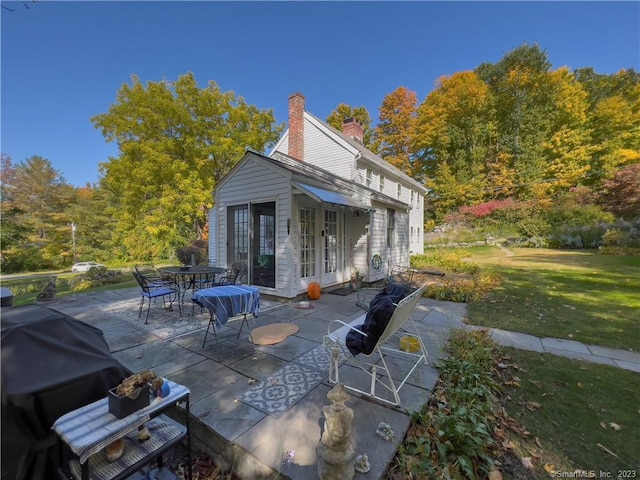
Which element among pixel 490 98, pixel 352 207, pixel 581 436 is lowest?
pixel 581 436

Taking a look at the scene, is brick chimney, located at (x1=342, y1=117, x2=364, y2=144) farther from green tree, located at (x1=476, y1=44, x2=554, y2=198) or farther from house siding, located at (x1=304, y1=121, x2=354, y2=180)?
green tree, located at (x1=476, y1=44, x2=554, y2=198)

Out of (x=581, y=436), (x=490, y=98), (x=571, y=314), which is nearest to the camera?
(x=581, y=436)

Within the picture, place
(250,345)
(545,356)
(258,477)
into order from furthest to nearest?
1. (250,345)
2. (545,356)
3. (258,477)

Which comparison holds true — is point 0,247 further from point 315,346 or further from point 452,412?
point 452,412

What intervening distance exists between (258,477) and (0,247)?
25324 millimetres

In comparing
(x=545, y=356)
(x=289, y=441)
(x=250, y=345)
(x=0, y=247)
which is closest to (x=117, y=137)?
(x=0, y=247)

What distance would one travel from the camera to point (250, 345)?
430 centimetres

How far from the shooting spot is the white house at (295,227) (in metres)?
7.07

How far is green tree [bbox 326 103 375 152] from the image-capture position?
94.1 feet

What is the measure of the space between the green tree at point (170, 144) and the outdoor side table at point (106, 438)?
17.1 m

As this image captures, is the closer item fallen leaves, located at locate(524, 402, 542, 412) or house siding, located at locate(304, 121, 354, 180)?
fallen leaves, located at locate(524, 402, 542, 412)

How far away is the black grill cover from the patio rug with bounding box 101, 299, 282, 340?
286 centimetres

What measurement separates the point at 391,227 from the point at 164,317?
355 inches

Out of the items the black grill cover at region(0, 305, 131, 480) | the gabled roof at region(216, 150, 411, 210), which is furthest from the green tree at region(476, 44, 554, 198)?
the black grill cover at region(0, 305, 131, 480)
